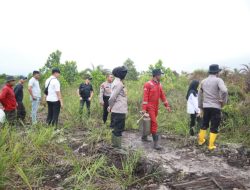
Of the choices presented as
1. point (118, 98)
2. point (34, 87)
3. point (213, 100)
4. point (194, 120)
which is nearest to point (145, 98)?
point (118, 98)

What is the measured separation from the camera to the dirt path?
17.3 feet

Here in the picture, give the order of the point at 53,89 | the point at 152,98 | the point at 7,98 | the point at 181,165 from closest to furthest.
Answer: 1. the point at 181,165
2. the point at 152,98
3. the point at 7,98
4. the point at 53,89

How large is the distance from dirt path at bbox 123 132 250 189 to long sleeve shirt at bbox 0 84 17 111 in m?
3.02

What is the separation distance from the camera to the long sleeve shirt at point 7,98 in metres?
7.29

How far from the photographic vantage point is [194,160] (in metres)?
6.00

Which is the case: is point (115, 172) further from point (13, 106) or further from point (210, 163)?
point (13, 106)

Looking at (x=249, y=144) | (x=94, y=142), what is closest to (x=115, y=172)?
(x=94, y=142)

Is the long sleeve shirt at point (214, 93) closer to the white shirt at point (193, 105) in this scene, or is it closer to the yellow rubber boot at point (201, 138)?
the yellow rubber boot at point (201, 138)

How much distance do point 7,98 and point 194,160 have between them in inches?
187

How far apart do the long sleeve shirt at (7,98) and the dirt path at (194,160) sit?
3017mm

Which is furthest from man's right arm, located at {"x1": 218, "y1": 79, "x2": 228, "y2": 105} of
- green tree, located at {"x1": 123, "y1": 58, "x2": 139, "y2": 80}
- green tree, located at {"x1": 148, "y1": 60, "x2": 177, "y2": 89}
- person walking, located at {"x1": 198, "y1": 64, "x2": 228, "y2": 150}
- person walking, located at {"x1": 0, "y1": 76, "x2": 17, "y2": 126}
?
green tree, located at {"x1": 123, "y1": 58, "x2": 139, "y2": 80}

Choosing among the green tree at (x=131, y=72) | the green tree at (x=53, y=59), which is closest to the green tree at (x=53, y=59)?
the green tree at (x=53, y=59)

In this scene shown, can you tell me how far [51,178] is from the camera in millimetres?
4688

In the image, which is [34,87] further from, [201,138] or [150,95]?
[201,138]
